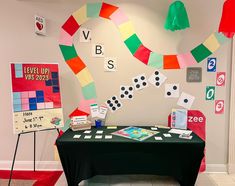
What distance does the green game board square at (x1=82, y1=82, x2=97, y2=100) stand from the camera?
2.68 metres

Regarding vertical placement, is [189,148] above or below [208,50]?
below

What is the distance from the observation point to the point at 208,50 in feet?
8.46

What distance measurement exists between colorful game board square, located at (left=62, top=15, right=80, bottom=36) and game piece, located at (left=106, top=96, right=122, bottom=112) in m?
1.02

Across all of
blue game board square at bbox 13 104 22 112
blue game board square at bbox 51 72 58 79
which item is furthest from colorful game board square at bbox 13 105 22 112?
blue game board square at bbox 51 72 58 79

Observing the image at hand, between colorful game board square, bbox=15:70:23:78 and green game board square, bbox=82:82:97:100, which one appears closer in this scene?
colorful game board square, bbox=15:70:23:78

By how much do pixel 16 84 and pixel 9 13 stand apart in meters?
1.07

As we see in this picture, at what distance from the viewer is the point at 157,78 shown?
8.65 feet

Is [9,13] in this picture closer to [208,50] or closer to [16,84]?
[16,84]

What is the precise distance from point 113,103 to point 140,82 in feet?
1.50

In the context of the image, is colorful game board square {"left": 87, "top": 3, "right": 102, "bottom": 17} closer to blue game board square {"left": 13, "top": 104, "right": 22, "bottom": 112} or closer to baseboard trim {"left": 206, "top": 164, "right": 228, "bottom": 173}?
blue game board square {"left": 13, "top": 104, "right": 22, "bottom": 112}

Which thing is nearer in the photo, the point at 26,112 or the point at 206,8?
the point at 26,112

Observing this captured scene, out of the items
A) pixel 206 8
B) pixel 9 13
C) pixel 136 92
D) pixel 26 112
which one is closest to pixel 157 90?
pixel 136 92

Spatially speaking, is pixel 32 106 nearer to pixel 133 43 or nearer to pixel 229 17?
pixel 133 43

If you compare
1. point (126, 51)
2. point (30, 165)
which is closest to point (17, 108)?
point (30, 165)
